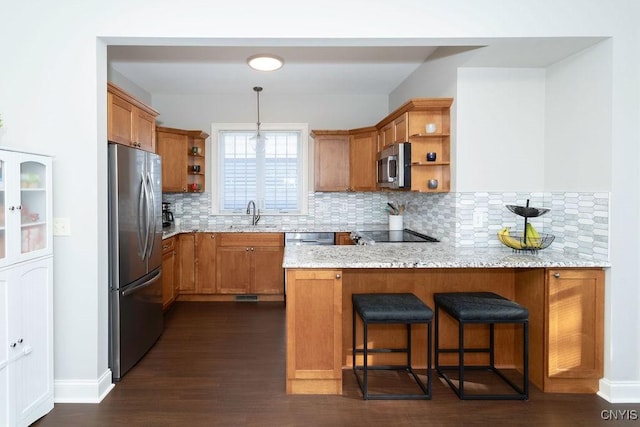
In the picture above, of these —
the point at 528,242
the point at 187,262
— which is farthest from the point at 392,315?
the point at 187,262

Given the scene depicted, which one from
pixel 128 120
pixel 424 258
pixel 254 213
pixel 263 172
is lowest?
pixel 424 258

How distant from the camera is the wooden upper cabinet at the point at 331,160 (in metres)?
5.26

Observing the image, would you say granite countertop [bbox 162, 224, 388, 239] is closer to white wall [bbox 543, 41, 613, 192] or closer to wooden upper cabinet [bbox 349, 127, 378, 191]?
wooden upper cabinet [bbox 349, 127, 378, 191]

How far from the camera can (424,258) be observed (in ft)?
8.68

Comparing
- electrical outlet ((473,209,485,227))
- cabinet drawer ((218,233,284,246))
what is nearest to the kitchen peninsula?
electrical outlet ((473,209,485,227))

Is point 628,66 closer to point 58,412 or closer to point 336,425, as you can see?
point 336,425

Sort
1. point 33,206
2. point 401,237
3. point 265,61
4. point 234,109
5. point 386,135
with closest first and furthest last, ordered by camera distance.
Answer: point 33,206 → point 265,61 → point 401,237 → point 386,135 → point 234,109

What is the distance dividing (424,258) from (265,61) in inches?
92.8

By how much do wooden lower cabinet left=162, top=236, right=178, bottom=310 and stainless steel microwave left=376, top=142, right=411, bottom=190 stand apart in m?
2.49

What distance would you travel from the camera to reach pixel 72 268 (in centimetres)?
256

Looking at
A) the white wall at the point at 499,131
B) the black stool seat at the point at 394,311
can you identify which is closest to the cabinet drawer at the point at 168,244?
the black stool seat at the point at 394,311

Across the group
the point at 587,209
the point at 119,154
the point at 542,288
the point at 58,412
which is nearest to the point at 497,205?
the point at 587,209

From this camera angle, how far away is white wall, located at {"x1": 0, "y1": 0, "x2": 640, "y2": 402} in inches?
99.3

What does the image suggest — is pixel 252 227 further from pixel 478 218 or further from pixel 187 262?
pixel 478 218
